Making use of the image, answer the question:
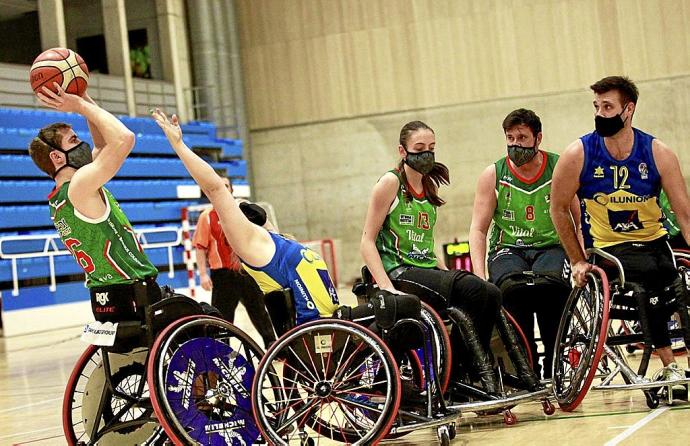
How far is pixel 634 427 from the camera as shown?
3734 millimetres

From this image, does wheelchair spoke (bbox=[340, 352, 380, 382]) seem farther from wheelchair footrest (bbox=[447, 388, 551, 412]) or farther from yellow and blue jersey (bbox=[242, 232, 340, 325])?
wheelchair footrest (bbox=[447, 388, 551, 412])

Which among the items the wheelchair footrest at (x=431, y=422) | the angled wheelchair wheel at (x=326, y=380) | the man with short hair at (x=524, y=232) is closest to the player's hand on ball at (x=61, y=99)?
the angled wheelchair wheel at (x=326, y=380)

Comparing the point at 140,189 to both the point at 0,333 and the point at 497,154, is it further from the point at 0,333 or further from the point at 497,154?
the point at 497,154

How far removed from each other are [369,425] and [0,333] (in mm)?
9836

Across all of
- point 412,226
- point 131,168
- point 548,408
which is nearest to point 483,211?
point 412,226

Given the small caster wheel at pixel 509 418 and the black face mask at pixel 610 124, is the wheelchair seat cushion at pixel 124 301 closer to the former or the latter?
the small caster wheel at pixel 509 418

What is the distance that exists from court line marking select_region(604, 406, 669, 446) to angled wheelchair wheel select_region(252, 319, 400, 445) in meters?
0.77

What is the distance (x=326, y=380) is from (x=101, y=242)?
982 millimetres

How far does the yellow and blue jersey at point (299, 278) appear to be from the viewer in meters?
3.75

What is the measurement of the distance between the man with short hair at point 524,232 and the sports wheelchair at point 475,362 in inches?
9.8

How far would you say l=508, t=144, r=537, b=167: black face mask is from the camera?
4.82 meters

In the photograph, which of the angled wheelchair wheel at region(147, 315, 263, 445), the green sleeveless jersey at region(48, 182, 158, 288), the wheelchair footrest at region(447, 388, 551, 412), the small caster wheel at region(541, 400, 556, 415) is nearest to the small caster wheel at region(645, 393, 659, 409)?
the small caster wheel at region(541, 400, 556, 415)

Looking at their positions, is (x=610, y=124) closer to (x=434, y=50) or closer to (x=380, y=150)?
(x=434, y=50)

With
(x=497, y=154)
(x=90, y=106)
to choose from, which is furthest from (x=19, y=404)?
(x=497, y=154)
